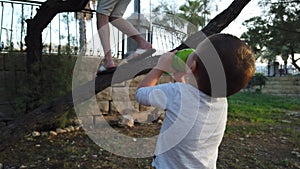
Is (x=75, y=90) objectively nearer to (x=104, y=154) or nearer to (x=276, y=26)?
(x=104, y=154)

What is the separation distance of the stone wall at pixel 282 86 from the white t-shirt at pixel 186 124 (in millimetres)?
15373

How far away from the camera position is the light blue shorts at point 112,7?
2180 millimetres

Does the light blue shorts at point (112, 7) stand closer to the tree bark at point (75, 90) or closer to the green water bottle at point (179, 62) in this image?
the tree bark at point (75, 90)

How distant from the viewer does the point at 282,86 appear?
52.5 ft

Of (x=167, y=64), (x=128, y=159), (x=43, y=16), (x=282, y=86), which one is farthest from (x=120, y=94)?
(x=282, y=86)

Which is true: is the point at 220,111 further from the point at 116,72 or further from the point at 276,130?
the point at 276,130

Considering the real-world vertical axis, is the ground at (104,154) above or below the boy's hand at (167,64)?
below

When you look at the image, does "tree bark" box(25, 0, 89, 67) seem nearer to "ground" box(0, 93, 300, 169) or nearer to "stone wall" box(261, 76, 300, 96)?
"ground" box(0, 93, 300, 169)

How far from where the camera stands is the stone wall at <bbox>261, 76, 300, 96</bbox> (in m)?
15.5

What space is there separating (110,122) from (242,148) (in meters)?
2.02

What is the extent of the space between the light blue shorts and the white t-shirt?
3.87 ft

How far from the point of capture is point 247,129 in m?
5.13

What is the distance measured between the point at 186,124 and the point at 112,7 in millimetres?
1328

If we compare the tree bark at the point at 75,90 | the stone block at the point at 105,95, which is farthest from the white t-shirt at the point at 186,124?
the stone block at the point at 105,95
